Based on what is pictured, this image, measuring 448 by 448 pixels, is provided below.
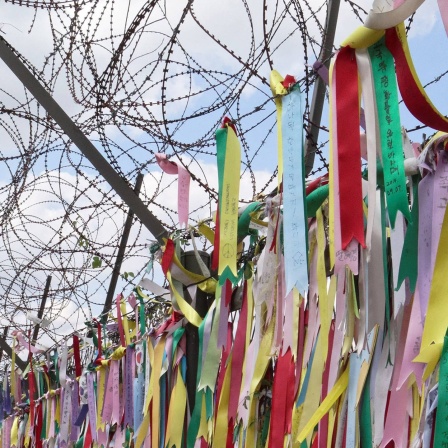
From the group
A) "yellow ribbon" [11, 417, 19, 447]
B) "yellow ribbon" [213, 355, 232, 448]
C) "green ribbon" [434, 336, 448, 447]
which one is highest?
"yellow ribbon" [11, 417, 19, 447]

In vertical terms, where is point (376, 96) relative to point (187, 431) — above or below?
above

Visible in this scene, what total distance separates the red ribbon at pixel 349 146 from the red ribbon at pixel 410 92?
122 mm

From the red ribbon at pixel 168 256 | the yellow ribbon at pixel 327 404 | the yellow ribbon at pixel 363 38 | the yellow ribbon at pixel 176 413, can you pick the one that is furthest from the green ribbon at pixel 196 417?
the yellow ribbon at pixel 363 38

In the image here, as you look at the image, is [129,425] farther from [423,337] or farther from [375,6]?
[375,6]

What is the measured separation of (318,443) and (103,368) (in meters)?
2.32

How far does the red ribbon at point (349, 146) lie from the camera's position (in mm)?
2002

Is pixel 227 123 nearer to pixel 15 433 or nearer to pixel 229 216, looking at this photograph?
pixel 229 216

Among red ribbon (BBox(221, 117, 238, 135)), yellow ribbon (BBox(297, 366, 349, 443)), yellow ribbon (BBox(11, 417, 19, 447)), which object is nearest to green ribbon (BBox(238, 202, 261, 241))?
red ribbon (BBox(221, 117, 238, 135))

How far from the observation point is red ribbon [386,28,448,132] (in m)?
1.80

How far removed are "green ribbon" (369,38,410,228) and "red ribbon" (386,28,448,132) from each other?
4cm

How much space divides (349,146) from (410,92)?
230 millimetres

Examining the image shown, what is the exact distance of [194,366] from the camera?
3.25 metres

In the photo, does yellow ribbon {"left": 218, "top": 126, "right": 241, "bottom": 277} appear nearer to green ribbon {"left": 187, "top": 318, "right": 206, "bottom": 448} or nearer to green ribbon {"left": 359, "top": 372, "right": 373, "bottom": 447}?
green ribbon {"left": 187, "top": 318, "right": 206, "bottom": 448}

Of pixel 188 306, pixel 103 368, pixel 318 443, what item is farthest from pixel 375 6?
pixel 103 368
